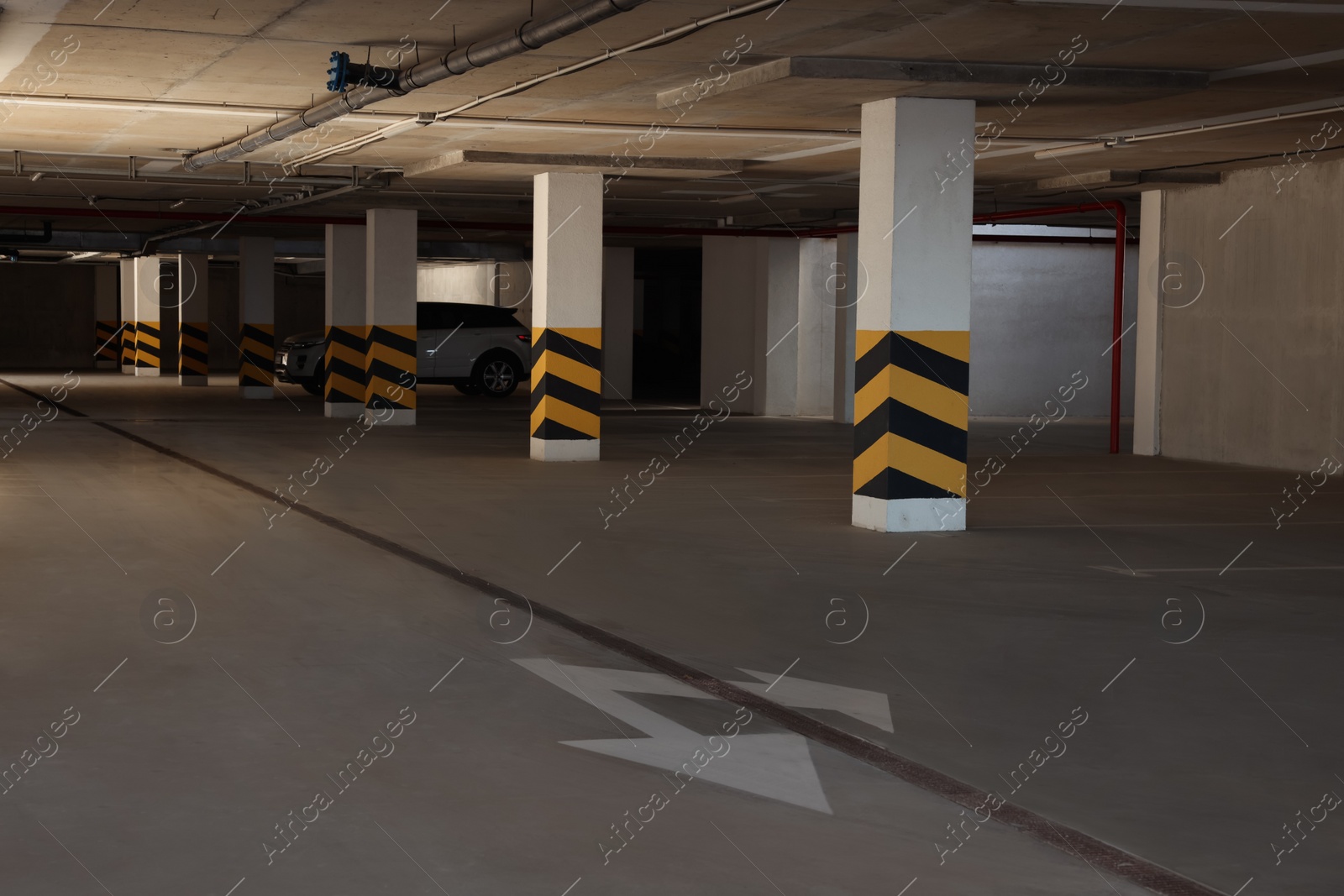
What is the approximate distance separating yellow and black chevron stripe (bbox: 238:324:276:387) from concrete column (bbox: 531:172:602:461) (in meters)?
11.2

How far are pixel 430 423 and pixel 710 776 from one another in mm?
14156

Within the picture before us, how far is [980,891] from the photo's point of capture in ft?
9.92

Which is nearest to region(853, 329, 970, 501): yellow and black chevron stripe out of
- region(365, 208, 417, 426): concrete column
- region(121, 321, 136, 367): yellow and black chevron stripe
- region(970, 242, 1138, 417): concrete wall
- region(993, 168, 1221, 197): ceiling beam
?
region(993, 168, 1221, 197): ceiling beam

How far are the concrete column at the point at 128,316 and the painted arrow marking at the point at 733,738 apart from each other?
2864 cm

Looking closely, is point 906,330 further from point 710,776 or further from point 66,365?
point 66,365

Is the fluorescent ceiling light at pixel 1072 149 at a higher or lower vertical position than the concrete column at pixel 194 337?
higher

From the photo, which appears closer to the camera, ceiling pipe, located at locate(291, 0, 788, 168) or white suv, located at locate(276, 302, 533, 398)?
ceiling pipe, located at locate(291, 0, 788, 168)

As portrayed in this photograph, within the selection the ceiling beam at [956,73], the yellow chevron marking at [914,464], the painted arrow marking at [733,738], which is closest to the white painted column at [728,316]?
the yellow chevron marking at [914,464]

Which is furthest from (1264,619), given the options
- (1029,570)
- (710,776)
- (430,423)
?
(430,423)

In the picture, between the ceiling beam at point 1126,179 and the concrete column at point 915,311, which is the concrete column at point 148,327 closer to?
the ceiling beam at point 1126,179

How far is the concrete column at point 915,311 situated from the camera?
8.55 metres

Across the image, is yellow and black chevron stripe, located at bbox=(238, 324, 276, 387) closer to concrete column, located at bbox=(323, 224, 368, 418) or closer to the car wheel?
the car wheel

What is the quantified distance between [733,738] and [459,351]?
19558 mm

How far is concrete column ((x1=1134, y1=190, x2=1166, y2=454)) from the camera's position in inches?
566
